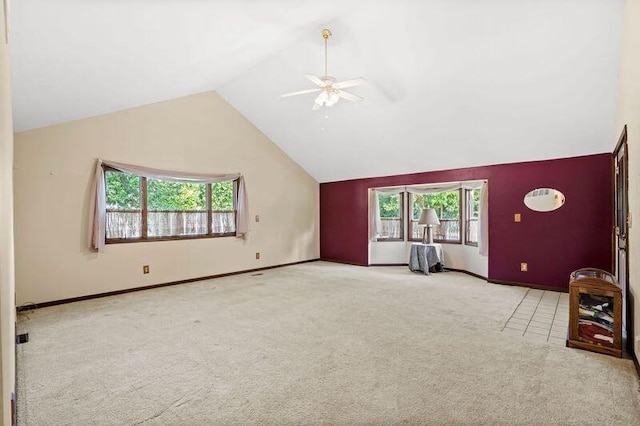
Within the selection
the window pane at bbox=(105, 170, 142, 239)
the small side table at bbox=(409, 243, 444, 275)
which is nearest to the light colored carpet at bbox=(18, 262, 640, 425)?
the window pane at bbox=(105, 170, 142, 239)

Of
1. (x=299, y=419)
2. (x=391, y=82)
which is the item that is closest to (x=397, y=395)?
(x=299, y=419)

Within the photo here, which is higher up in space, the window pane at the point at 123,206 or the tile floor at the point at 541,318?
the window pane at the point at 123,206

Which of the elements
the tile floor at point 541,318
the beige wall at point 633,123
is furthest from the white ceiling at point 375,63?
the tile floor at point 541,318

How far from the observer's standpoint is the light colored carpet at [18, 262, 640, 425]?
199cm

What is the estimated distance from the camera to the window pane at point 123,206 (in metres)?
4.96

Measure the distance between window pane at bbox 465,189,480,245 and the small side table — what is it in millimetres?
656

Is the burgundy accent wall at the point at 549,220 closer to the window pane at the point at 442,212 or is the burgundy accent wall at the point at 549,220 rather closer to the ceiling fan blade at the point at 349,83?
the window pane at the point at 442,212

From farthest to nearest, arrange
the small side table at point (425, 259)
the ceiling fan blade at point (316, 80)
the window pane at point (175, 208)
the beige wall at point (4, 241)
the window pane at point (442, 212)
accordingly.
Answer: the window pane at point (442, 212)
the small side table at point (425, 259)
the window pane at point (175, 208)
the ceiling fan blade at point (316, 80)
the beige wall at point (4, 241)

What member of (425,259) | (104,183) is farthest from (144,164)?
(425,259)

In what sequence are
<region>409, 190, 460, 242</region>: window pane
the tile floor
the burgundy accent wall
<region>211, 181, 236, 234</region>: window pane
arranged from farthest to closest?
<region>409, 190, 460, 242</region>: window pane
<region>211, 181, 236, 234</region>: window pane
the burgundy accent wall
the tile floor

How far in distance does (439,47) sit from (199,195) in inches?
175

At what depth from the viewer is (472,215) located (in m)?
6.50

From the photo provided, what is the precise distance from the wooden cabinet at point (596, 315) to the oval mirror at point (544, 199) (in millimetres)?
2293

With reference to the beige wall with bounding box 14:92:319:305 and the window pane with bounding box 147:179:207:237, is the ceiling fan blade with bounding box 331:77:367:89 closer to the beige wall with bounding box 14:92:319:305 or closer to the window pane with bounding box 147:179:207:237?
the beige wall with bounding box 14:92:319:305
